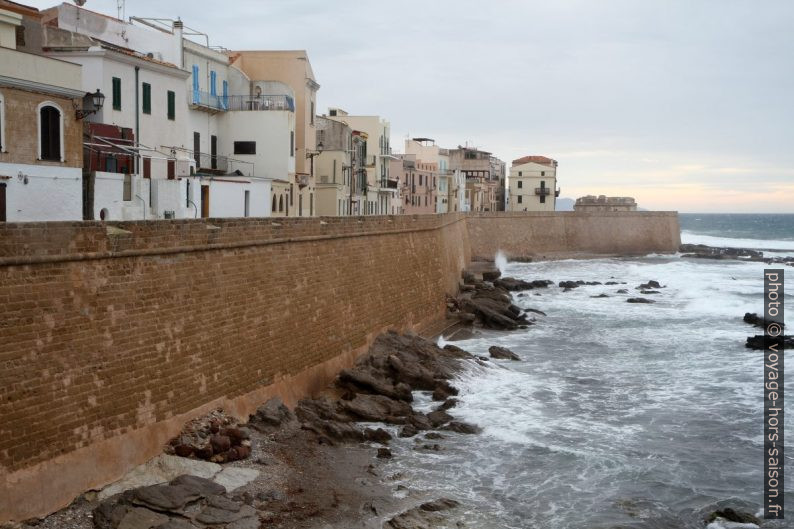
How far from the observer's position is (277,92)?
102 ft

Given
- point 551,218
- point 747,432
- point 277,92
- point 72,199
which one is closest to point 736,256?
point 551,218

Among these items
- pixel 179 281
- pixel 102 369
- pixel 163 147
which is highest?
pixel 163 147

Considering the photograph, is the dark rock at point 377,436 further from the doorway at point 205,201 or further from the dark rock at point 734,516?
the doorway at point 205,201

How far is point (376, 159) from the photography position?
48625 millimetres

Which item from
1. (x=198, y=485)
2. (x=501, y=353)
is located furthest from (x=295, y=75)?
(x=198, y=485)

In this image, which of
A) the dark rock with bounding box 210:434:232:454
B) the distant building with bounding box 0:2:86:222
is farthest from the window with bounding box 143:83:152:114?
the dark rock with bounding box 210:434:232:454

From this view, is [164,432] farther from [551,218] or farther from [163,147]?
[551,218]

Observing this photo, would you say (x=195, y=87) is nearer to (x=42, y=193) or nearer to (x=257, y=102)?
(x=257, y=102)

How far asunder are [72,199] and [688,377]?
14491mm

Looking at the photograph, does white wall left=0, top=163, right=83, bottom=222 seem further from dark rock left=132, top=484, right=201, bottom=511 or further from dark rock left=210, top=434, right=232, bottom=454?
dark rock left=132, top=484, right=201, bottom=511

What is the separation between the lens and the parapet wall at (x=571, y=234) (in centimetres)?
5216

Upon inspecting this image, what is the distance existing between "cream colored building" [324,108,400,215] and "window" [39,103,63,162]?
1166 inches

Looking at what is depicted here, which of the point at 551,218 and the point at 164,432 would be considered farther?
the point at 551,218

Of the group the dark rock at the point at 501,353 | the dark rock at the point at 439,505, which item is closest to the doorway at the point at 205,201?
the dark rock at the point at 501,353
